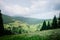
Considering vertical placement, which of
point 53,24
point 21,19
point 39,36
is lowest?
point 39,36

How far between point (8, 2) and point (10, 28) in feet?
1.58

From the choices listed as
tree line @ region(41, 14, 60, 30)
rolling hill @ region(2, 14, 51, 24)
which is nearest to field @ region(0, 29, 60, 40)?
tree line @ region(41, 14, 60, 30)

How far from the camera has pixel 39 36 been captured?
122 inches

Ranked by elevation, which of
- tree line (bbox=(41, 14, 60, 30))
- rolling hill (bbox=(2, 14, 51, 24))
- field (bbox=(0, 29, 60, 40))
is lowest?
field (bbox=(0, 29, 60, 40))

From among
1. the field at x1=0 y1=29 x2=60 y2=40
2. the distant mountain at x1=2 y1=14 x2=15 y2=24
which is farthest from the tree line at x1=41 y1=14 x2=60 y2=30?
the distant mountain at x1=2 y1=14 x2=15 y2=24

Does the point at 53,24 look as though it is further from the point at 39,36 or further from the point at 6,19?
the point at 6,19

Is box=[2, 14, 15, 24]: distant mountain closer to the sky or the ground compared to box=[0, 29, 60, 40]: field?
closer to the sky

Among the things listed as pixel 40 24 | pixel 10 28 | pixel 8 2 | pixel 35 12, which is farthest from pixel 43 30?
pixel 8 2

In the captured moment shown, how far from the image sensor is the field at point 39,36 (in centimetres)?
307

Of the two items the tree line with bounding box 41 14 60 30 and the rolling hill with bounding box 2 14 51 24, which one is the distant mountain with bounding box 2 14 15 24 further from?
the tree line with bounding box 41 14 60 30

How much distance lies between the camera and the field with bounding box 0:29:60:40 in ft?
10.1

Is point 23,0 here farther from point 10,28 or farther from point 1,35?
point 1,35

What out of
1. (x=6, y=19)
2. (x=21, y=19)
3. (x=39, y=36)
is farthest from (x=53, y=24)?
(x=6, y=19)

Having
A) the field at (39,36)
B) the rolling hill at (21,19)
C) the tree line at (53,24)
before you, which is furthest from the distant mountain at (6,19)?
the tree line at (53,24)
